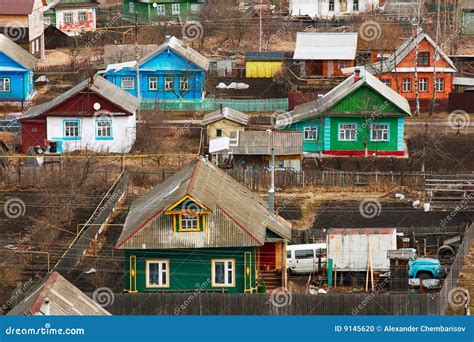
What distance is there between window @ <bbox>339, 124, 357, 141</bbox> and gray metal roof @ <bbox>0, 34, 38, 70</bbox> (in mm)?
10535

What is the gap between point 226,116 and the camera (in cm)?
3938

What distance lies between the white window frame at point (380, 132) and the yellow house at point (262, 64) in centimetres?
996

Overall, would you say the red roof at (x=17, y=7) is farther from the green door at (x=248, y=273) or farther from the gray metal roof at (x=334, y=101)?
the green door at (x=248, y=273)

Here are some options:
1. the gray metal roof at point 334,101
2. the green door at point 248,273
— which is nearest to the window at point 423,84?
the gray metal roof at point 334,101

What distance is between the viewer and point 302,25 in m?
56.9

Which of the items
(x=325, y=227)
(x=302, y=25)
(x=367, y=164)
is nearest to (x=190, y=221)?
(x=325, y=227)

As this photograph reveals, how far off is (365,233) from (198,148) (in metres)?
11.5

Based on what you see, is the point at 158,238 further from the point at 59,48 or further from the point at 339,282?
the point at 59,48

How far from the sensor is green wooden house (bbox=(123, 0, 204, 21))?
2277 inches

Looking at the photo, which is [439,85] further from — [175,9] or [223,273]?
[223,273]

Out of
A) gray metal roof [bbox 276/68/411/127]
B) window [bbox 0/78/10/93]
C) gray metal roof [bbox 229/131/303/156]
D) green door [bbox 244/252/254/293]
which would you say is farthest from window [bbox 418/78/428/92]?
green door [bbox 244/252/254/293]

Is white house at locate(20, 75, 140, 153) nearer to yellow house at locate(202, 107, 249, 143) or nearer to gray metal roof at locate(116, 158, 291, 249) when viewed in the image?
yellow house at locate(202, 107, 249, 143)

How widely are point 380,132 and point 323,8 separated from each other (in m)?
20.6

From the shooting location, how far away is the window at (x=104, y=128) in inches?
1537
